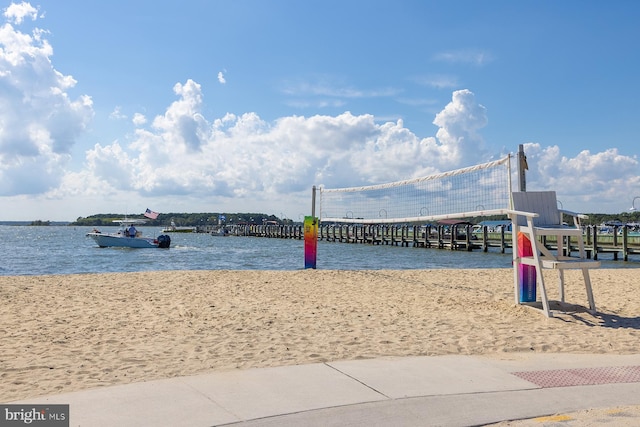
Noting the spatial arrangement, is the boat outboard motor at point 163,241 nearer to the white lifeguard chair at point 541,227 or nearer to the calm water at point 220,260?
the calm water at point 220,260

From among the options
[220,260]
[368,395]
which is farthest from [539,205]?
[220,260]

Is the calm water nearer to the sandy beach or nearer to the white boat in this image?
the white boat

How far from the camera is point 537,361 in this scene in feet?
17.1

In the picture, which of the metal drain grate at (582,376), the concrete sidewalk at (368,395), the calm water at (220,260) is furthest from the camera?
the calm water at (220,260)

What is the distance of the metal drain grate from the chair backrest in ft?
10.6

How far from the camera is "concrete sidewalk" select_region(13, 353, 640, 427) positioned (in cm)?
357

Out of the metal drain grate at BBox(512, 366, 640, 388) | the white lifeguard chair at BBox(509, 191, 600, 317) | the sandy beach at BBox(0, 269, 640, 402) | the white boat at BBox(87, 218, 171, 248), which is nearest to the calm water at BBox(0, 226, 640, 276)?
the white boat at BBox(87, 218, 171, 248)

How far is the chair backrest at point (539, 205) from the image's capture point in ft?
25.9

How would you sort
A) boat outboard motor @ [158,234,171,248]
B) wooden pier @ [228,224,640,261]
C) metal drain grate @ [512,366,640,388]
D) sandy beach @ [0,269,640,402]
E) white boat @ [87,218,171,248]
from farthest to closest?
boat outboard motor @ [158,234,171,248] → white boat @ [87,218,171,248] → wooden pier @ [228,224,640,261] → sandy beach @ [0,269,640,402] → metal drain grate @ [512,366,640,388]

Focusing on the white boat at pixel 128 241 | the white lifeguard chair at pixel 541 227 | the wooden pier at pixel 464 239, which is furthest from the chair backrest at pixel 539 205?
the white boat at pixel 128 241

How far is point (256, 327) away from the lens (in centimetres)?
681

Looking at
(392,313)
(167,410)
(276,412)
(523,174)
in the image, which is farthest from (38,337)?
(523,174)

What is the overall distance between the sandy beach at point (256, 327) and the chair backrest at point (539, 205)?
4.21 feet

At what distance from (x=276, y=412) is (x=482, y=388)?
5.37 feet
